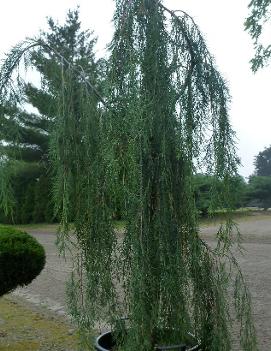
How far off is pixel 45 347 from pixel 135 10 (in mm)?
3175

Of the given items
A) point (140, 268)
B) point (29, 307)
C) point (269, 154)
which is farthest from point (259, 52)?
point (269, 154)

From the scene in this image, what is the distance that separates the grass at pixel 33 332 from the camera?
14.0ft

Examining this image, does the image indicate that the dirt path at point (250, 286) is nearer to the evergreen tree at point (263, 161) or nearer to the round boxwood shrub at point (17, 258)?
the round boxwood shrub at point (17, 258)

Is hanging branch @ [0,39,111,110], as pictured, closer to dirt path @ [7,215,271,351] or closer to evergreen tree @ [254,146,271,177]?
dirt path @ [7,215,271,351]

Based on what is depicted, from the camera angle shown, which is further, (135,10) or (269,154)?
(269,154)

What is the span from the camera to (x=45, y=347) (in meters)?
4.23

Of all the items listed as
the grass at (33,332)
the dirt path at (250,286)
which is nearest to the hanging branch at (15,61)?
the dirt path at (250,286)

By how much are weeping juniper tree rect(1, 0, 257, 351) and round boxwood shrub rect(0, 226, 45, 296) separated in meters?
1.81

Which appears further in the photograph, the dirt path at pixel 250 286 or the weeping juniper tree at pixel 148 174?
the dirt path at pixel 250 286

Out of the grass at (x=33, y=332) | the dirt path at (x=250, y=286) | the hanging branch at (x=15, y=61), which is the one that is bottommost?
the grass at (x=33, y=332)

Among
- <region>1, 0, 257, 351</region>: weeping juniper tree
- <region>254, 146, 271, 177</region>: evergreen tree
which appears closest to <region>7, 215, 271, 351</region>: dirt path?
<region>1, 0, 257, 351</region>: weeping juniper tree

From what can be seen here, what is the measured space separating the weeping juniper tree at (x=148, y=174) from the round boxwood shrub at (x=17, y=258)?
1.81 metres

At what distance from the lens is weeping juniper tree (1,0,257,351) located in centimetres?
250

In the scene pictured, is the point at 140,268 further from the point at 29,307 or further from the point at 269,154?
the point at 269,154
